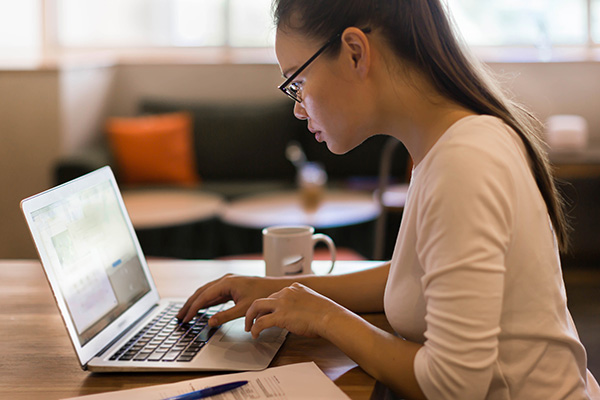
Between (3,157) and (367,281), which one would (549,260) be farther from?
(3,157)

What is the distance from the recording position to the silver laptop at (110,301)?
2.99ft

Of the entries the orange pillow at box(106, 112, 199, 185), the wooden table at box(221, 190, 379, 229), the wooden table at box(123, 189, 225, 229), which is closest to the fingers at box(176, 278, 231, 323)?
the wooden table at box(221, 190, 379, 229)

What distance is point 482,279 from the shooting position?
767 millimetres

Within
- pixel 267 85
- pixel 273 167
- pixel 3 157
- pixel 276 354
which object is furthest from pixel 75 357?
pixel 267 85

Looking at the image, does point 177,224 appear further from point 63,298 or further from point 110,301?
point 63,298

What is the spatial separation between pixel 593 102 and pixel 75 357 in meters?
4.35

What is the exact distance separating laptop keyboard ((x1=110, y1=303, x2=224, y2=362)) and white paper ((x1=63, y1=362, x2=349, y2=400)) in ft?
0.27

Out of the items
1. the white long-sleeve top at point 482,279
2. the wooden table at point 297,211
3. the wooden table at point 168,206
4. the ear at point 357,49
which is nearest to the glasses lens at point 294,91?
the ear at point 357,49

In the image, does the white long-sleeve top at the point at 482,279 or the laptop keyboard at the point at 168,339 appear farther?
the laptop keyboard at the point at 168,339

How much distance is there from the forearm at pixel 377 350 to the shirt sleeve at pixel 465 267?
0.03 m

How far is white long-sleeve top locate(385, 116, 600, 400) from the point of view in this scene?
774mm

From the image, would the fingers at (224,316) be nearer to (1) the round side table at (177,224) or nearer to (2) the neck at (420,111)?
(2) the neck at (420,111)

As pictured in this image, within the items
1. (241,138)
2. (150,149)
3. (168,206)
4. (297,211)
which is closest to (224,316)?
(297,211)

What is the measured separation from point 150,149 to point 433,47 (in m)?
3.51
